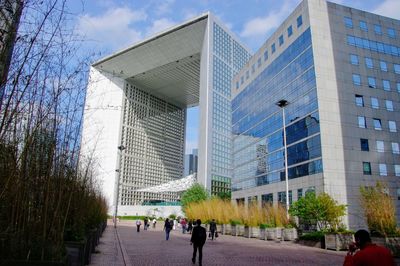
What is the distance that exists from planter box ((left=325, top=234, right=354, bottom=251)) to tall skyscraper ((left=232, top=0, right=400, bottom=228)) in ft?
78.9

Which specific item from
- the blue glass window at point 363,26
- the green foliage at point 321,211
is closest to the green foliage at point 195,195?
the blue glass window at point 363,26

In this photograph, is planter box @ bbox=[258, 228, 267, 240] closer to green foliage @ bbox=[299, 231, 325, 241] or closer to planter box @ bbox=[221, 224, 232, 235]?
green foliage @ bbox=[299, 231, 325, 241]

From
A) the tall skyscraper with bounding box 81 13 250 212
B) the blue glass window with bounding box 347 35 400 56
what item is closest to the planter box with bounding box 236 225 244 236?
the blue glass window with bounding box 347 35 400 56

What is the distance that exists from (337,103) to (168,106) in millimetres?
109365

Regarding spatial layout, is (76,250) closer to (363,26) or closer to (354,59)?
(354,59)

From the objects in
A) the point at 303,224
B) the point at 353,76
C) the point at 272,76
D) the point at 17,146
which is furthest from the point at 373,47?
the point at 17,146

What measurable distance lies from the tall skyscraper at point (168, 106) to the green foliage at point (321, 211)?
53.4 meters

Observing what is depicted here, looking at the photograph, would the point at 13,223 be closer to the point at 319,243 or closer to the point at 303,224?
the point at 319,243

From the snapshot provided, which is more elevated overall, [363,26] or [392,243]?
[363,26]

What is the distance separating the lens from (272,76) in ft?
191

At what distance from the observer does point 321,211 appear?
2206 cm

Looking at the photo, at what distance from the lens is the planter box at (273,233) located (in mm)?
25359

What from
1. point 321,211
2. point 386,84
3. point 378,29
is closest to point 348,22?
point 378,29

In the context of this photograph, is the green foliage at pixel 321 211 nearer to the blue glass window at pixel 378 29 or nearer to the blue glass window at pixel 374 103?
the blue glass window at pixel 374 103
